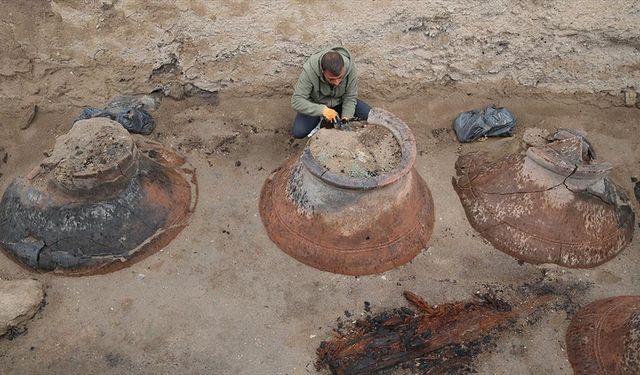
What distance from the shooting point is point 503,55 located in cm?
553

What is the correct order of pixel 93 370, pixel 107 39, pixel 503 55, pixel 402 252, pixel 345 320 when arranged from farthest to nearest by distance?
pixel 503 55, pixel 107 39, pixel 402 252, pixel 345 320, pixel 93 370

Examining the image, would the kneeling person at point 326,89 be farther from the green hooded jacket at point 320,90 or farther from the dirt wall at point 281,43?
the dirt wall at point 281,43

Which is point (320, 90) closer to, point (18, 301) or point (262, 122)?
point (262, 122)

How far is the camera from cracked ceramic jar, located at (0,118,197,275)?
13.3 ft

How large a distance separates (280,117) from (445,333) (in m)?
2.78

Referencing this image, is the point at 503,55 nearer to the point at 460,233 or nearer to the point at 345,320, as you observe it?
the point at 460,233

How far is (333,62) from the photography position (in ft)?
14.2

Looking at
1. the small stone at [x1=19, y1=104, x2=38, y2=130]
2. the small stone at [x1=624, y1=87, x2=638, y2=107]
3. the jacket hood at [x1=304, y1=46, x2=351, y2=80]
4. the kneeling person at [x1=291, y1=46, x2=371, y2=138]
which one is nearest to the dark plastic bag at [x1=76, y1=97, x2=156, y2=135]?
the small stone at [x1=19, y1=104, x2=38, y2=130]

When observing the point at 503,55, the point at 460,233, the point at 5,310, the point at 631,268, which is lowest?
the point at 631,268

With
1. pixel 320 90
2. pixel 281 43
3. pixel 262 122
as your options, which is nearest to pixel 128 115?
pixel 262 122

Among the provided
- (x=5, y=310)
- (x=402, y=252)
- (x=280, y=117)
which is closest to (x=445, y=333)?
(x=402, y=252)

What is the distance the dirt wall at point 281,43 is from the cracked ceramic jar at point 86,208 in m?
1.25

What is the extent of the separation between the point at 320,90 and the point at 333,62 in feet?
1.78

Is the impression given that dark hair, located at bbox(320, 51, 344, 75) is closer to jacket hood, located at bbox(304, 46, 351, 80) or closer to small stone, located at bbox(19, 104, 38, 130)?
jacket hood, located at bbox(304, 46, 351, 80)
